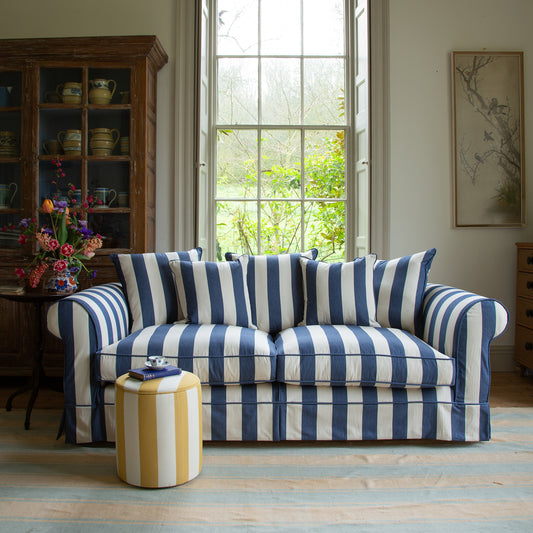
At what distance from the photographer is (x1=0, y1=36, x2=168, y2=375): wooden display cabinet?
3.39 m

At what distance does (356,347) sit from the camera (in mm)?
2344

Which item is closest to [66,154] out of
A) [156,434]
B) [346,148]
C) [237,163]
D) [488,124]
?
[237,163]

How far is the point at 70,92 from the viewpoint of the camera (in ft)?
11.2

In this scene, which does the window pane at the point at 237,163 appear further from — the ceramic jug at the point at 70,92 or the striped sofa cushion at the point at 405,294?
the striped sofa cushion at the point at 405,294

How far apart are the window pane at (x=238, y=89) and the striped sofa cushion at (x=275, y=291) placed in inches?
58.0

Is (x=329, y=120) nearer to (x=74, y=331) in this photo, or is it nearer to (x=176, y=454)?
(x=74, y=331)

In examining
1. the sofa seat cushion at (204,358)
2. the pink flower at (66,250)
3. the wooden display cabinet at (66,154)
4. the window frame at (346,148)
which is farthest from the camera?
the window frame at (346,148)

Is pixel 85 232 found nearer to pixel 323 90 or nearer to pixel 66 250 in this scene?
pixel 66 250

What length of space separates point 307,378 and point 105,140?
6.95 feet

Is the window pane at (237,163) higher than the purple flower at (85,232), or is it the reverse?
the window pane at (237,163)

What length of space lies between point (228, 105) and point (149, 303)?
6.10ft

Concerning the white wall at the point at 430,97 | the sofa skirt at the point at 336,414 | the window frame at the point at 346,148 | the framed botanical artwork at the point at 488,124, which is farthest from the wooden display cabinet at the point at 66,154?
the framed botanical artwork at the point at 488,124

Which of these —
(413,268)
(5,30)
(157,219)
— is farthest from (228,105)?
(413,268)

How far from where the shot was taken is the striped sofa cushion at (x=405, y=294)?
2740mm
